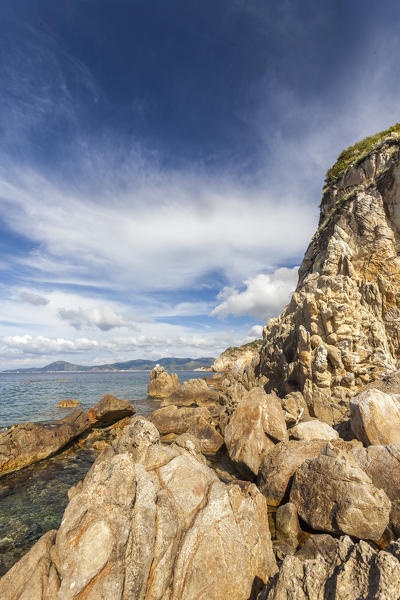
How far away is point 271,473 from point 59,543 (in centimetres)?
896

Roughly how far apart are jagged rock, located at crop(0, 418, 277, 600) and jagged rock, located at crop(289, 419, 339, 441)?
306 inches

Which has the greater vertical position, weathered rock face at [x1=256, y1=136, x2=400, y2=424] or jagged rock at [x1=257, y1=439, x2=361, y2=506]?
weathered rock face at [x1=256, y1=136, x2=400, y2=424]

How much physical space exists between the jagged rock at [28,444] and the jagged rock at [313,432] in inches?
673

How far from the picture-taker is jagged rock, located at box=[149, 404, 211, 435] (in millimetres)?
26031

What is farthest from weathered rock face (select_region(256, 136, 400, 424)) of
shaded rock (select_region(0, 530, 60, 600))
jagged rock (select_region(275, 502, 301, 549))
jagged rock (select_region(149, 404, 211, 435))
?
shaded rock (select_region(0, 530, 60, 600))

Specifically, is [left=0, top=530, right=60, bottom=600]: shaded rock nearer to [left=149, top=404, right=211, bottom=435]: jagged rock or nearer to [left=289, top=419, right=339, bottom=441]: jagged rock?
[left=289, top=419, right=339, bottom=441]: jagged rock

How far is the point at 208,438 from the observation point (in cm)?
1972

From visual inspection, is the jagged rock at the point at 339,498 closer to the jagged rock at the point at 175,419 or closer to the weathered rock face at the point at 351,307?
the weathered rock face at the point at 351,307

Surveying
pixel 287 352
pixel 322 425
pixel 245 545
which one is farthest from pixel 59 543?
pixel 287 352

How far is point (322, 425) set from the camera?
15.9m

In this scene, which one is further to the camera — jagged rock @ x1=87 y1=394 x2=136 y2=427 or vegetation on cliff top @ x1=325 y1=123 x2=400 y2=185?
vegetation on cliff top @ x1=325 y1=123 x2=400 y2=185

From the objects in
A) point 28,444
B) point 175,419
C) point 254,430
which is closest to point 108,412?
point 175,419

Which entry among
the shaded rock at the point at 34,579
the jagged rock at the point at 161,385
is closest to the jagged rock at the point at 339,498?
the shaded rock at the point at 34,579

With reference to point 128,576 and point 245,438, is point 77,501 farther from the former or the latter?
point 245,438
